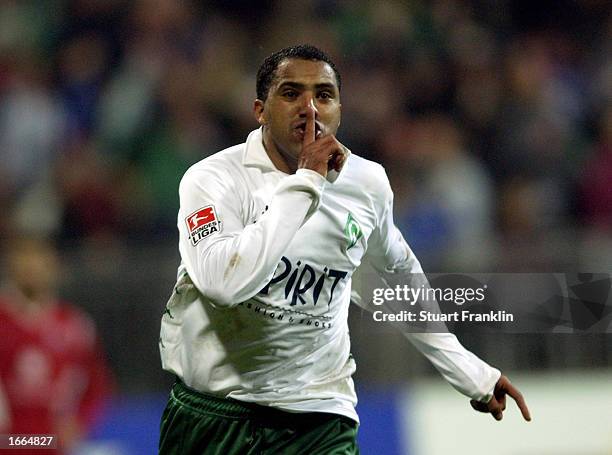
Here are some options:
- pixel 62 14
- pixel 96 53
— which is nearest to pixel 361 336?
pixel 96 53

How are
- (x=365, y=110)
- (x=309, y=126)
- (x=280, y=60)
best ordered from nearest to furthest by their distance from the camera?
1. (x=309, y=126)
2. (x=280, y=60)
3. (x=365, y=110)

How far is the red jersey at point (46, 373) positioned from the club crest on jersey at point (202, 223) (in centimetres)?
237

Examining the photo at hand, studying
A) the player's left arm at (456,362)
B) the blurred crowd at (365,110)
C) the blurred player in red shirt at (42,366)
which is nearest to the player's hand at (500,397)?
the player's left arm at (456,362)

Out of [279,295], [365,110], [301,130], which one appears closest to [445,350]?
[279,295]

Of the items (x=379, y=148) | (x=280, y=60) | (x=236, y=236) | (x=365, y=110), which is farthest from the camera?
(x=365, y=110)

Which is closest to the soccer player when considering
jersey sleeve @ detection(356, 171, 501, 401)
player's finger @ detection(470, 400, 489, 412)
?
jersey sleeve @ detection(356, 171, 501, 401)

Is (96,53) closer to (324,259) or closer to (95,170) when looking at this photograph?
(95,170)

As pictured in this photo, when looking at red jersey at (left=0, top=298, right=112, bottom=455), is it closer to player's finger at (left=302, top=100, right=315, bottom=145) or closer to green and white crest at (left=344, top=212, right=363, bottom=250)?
green and white crest at (left=344, top=212, right=363, bottom=250)

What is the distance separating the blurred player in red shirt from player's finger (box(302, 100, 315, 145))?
249 cm

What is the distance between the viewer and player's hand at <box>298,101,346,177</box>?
2969mm

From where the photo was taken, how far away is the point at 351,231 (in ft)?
10.7

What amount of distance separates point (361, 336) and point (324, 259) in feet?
4.82

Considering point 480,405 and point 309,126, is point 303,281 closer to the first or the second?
point 309,126

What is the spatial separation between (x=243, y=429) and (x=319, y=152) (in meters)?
0.81
